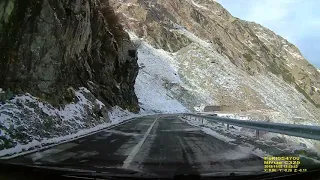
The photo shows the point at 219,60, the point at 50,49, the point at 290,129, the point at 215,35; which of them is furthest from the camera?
the point at 215,35

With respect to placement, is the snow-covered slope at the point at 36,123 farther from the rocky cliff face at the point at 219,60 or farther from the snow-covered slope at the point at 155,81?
the rocky cliff face at the point at 219,60

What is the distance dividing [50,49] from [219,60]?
8390cm

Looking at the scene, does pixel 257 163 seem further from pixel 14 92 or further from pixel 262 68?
pixel 262 68

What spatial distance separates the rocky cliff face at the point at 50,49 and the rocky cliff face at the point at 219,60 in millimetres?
46028

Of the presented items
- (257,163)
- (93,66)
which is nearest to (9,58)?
(257,163)

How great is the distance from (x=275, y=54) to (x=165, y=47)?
75274mm

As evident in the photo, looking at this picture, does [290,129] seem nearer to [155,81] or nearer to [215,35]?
[155,81]

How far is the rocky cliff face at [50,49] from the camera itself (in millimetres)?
13281

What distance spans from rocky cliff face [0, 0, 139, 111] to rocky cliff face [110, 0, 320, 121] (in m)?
46.0

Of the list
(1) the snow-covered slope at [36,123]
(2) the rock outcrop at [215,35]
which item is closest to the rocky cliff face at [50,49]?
(1) the snow-covered slope at [36,123]

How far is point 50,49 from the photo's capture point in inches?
645

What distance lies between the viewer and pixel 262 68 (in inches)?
4870

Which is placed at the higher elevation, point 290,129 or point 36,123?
point 290,129

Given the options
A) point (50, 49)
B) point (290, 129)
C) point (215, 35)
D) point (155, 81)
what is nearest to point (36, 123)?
point (50, 49)
